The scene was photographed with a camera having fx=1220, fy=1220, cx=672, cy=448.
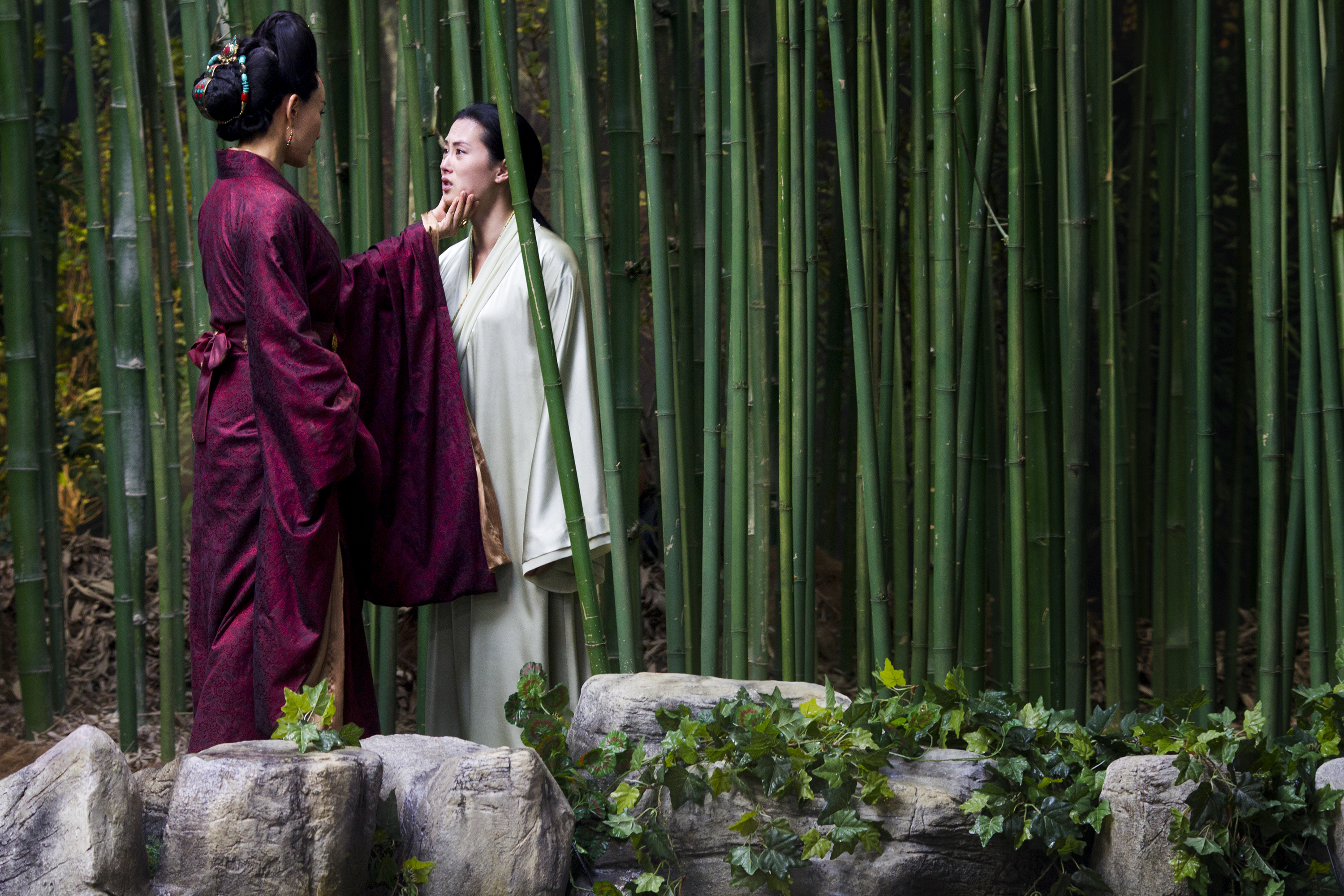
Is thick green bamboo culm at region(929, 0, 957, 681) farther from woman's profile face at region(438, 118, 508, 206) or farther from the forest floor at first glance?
the forest floor

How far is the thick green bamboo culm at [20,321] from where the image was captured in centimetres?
218

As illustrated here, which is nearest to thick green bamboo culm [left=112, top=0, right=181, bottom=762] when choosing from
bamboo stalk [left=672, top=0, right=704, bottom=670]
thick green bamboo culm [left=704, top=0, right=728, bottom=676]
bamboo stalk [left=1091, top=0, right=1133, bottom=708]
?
bamboo stalk [left=672, top=0, right=704, bottom=670]

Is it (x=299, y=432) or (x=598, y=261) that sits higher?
(x=598, y=261)

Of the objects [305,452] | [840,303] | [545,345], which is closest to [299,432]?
[305,452]

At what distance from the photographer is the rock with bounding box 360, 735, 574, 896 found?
1188mm

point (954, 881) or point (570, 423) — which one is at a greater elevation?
point (570, 423)

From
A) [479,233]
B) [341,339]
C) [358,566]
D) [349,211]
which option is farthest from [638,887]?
[349,211]

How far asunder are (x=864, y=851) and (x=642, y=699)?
30 centimetres

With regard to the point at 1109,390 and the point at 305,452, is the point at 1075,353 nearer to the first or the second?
the point at 1109,390

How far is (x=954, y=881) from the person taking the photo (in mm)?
1328

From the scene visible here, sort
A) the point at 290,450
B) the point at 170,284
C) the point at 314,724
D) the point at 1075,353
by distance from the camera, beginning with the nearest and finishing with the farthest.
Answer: the point at 314,724 → the point at 290,450 → the point at 1075,353 → the point at 170,284

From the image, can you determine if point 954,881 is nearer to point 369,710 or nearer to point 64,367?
point 369,710

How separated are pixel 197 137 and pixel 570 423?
0.87 m

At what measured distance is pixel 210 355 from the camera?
1582mm
